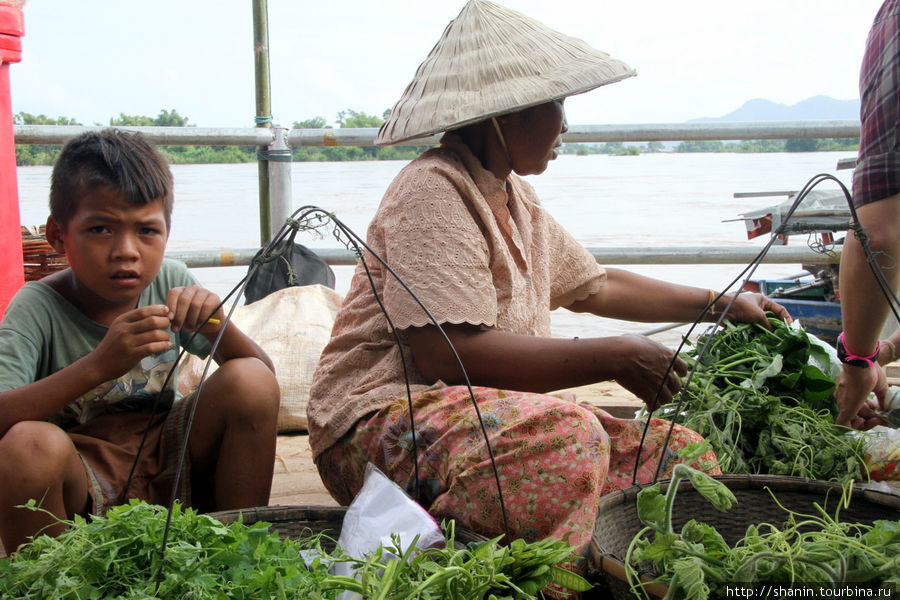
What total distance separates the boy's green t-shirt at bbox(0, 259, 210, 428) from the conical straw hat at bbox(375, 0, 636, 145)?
676 millimetres

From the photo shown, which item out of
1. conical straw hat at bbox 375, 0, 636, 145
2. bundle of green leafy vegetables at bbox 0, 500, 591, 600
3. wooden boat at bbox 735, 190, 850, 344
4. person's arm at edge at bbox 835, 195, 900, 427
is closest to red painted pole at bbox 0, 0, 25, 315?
conical straw hat at bbox 375, 0, 636, 145

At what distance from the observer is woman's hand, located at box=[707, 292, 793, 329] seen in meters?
2.28

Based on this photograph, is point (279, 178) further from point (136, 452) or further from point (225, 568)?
point (225, 568)

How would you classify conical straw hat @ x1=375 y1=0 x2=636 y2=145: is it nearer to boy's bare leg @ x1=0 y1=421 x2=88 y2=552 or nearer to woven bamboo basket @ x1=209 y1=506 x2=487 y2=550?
woven bamboo basket @ x1=209 y1=506 x2=487 y2=550

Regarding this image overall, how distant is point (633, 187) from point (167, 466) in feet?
47.8

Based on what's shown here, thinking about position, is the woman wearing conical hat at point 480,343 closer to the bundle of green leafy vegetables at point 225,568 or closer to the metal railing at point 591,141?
the bundle of green leafy vegetables at point 225,568

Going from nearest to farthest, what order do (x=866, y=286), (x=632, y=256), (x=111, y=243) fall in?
(x=111, y=243) → (x=866, y=286) → (x=632, y=256)

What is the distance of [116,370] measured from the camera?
5.22 ft

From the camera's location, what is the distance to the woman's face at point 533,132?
6.24 ft

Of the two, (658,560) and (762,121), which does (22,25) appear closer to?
(658,560)

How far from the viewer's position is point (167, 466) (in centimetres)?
186

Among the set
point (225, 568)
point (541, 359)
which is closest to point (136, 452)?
point (225, 568)

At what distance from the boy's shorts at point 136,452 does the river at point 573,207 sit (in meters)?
2.27

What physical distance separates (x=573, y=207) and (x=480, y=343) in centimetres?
1033
